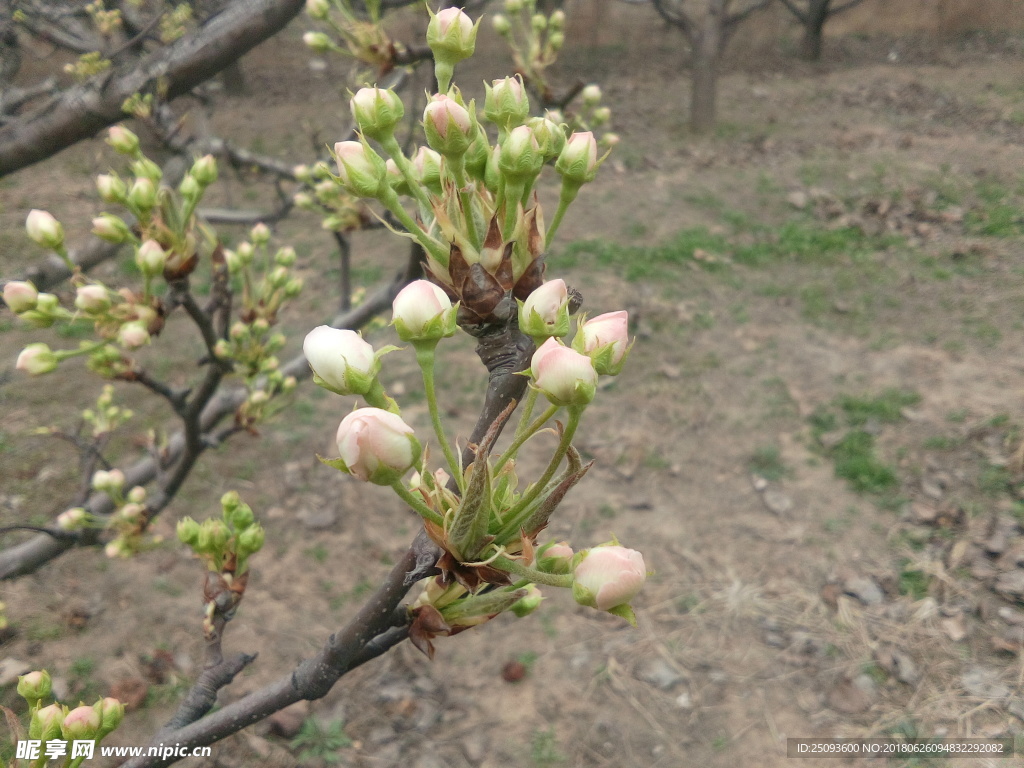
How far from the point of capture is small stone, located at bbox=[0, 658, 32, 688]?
2861 mm

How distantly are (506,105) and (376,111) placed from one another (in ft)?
0.56

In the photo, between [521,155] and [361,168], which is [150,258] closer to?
[361,168]

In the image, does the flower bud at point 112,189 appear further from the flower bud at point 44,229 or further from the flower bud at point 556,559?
the flower bud at point 556,559

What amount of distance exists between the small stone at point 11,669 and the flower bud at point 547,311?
3.24 metres

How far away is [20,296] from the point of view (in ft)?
5.06

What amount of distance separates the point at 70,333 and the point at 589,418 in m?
4.00

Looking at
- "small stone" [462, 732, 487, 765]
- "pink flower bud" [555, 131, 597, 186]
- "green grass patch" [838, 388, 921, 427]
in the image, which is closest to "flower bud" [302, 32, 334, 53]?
"pink flower bud" [555, 131, 597, 186]

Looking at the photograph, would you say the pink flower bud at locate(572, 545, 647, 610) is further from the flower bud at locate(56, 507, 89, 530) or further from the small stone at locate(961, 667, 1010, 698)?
the small stone at locate(961, 667, 1010, 698)

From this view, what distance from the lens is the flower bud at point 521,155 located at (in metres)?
0.74

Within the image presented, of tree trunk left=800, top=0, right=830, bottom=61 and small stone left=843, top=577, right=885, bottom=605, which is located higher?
tree trunk left=800, top=0, right=830, bottom=61

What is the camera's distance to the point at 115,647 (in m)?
3.08

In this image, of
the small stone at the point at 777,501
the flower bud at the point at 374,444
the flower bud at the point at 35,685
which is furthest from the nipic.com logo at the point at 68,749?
the small stone at the point at 777,501

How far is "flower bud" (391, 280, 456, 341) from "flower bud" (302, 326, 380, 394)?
50 millimetres

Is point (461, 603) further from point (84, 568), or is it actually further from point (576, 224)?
point (576, 224)
